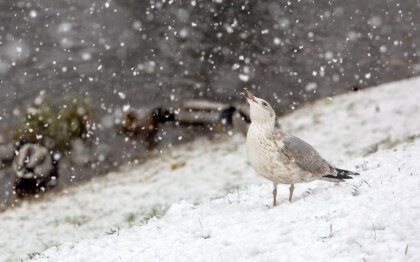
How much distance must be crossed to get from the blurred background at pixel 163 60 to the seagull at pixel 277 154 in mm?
7220

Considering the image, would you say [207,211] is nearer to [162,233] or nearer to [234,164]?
[162,233]

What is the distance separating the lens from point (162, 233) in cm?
490

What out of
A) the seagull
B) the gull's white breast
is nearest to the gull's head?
the seagull

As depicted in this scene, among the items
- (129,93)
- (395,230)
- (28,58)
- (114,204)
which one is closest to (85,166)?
(114,204)

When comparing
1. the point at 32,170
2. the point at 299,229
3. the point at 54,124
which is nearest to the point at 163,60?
the point at 54,124

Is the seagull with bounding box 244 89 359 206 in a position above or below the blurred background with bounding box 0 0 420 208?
below

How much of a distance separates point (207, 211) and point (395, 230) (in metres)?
2.61

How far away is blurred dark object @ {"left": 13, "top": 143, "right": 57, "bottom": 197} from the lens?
10016mm

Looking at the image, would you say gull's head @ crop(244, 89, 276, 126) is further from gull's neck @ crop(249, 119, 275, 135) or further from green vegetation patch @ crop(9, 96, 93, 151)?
green vegetation patch @ crop(9, 96, 93, 151)

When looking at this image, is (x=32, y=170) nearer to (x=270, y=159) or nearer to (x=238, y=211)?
(x=238, y=211)

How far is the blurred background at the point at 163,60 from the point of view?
472 inches

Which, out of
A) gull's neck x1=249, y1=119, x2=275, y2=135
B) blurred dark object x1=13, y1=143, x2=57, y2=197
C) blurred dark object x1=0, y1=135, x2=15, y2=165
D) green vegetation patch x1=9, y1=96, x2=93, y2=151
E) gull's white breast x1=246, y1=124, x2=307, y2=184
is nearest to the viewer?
gull's white breast x1=246, y1=124, x2=307, y2=184

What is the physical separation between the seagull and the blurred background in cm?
→ 722

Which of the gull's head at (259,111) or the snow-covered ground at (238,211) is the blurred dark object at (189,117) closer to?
the snow-covered ground at (238,211)
